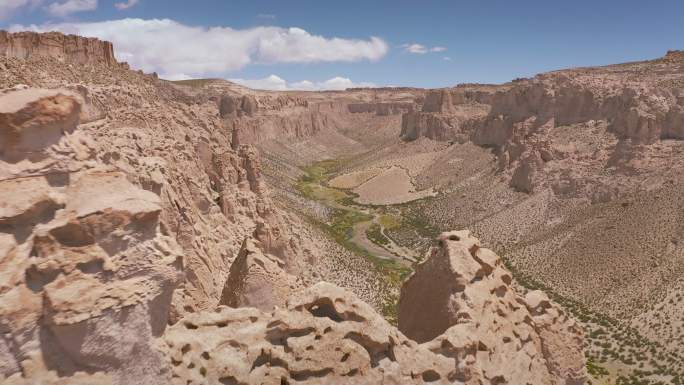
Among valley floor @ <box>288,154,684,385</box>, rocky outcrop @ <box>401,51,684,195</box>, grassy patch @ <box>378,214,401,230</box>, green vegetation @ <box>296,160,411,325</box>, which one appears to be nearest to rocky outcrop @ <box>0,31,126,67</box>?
valley floor @ <box>288,154,684,385</box>

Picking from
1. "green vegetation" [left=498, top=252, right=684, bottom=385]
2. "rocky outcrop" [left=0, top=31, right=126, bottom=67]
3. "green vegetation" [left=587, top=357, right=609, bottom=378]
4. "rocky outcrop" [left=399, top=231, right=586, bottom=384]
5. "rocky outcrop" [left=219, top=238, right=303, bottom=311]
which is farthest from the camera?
"rocky outcrop" [left=0, top=31, right=126, bottom=67]

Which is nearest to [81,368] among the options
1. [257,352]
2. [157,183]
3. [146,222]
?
[146,222]

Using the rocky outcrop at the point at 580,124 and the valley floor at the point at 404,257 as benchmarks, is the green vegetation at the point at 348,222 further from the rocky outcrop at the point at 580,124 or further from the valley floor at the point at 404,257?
the rocky outcrop at the point at 580,124

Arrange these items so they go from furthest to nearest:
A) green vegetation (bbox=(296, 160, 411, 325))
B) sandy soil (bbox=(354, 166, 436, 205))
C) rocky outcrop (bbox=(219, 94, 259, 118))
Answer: rocky outcrop (bbox=(219, 94, 259, 118)), sandy soil (bbox=(354, 166, 436, 205)), green vegetation (bbox=(296, 160, 411, 325))

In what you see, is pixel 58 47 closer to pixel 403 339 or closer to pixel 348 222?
pixel 348 222

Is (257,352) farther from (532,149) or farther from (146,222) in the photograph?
(532,149)

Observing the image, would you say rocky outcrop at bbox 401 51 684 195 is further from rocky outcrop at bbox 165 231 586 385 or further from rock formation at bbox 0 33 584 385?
rock formation at bbox 0 33 584 385

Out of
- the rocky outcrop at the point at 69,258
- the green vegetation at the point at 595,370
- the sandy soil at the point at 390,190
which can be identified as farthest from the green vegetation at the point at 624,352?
the sandy soil at the point at 390,190
